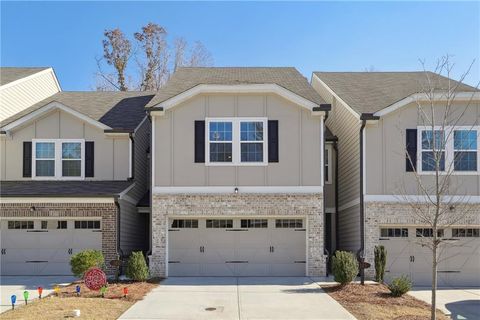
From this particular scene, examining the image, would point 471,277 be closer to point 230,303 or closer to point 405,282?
point 405,282

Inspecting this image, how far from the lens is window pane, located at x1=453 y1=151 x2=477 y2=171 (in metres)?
16.4

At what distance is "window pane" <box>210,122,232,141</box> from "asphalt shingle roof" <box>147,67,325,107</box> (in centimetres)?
150

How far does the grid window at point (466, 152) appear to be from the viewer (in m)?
16.4

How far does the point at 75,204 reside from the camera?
55.0 ft

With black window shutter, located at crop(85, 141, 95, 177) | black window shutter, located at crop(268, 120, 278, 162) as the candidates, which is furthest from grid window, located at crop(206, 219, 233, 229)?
black window shutter, located at crop(85, 141, 95, 177)

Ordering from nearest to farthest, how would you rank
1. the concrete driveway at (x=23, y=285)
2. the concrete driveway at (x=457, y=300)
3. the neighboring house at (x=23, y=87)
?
the concrete driveway at (x=457, y=300) → the concrete driveway at (x=23, y=285) → the neighboring house at (x=23, y=87)

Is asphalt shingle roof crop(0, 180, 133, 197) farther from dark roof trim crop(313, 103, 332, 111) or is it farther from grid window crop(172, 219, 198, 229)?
dark roof trim crop(313, 103, 332, 111)

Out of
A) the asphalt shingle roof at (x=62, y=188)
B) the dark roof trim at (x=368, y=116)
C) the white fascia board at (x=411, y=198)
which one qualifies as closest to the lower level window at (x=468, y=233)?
the white fascia board at (x=411, y=198)

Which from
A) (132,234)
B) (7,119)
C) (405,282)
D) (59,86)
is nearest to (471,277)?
(405,282)

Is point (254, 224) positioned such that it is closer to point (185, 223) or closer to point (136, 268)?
point (185, 223)

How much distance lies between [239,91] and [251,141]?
1684mm

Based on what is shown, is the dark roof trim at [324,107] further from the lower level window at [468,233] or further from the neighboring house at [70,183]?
the neighboring house at [70,183]

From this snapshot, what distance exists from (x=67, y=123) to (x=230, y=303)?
10.1 meters

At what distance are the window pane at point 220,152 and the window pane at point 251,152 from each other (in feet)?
1.49
